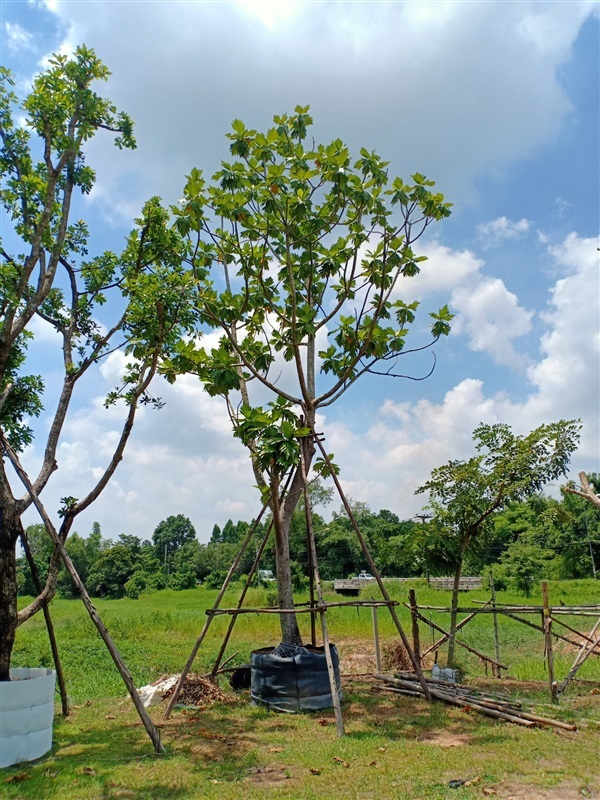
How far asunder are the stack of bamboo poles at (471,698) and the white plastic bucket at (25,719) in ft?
17.6

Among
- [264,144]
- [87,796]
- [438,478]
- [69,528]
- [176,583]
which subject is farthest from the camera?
[176,583]

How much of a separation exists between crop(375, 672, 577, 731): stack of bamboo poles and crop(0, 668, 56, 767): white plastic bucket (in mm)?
5360

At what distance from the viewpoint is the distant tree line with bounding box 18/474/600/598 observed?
1136 centimetres

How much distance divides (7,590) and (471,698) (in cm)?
638

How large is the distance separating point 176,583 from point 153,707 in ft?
135

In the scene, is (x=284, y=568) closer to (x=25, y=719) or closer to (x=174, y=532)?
(x=25, y=719)

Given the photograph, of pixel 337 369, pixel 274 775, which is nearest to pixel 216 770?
pixel 274 775

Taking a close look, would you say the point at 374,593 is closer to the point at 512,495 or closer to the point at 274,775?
the point at 512,495

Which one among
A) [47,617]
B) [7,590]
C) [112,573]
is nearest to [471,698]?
[47,617]

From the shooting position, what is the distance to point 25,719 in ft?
21.0

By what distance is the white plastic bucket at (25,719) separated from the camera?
626 cm

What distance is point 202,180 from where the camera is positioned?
30.5ft

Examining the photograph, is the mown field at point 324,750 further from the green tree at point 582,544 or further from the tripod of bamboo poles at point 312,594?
the green tree at point 582,544

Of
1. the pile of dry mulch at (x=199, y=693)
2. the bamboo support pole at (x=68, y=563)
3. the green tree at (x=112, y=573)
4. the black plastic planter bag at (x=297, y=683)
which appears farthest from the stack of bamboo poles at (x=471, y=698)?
the green tree at (x=112, y=573)
